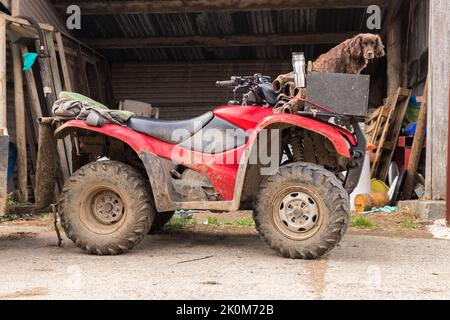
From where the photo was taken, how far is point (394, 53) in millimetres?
11133

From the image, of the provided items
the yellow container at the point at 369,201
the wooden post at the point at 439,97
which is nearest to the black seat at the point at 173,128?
the wooden post at the point at 439,97

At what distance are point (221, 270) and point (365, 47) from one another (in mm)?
2256

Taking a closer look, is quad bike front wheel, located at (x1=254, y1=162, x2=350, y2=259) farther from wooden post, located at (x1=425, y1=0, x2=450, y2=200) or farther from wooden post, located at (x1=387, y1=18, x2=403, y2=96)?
wooden post, located at (x1=387, y1=18, x2=403, y2=96)

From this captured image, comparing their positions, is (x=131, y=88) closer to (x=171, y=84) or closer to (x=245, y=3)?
(x=171, y=84)

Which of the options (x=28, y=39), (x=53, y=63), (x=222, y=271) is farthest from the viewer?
(x=53, y=63)

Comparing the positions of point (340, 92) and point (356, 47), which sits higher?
point (356, 47)

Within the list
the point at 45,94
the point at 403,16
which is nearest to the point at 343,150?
the point at 45,94

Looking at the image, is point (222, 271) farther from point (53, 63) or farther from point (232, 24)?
point (232, 24)

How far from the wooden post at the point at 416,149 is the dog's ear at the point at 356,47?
4.02 metres

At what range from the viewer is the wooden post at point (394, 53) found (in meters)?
11.1

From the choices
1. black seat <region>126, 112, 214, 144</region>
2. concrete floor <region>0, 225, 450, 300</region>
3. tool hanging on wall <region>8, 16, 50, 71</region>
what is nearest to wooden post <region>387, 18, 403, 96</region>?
concrete floor <region>0, 225, 450, 300</region>

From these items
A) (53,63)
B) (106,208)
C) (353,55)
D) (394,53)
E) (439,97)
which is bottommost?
(106,208)

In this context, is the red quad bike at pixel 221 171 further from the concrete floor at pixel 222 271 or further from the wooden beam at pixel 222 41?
the wooden beam at pixel 222 41

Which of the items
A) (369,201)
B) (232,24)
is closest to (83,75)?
(232,24)
